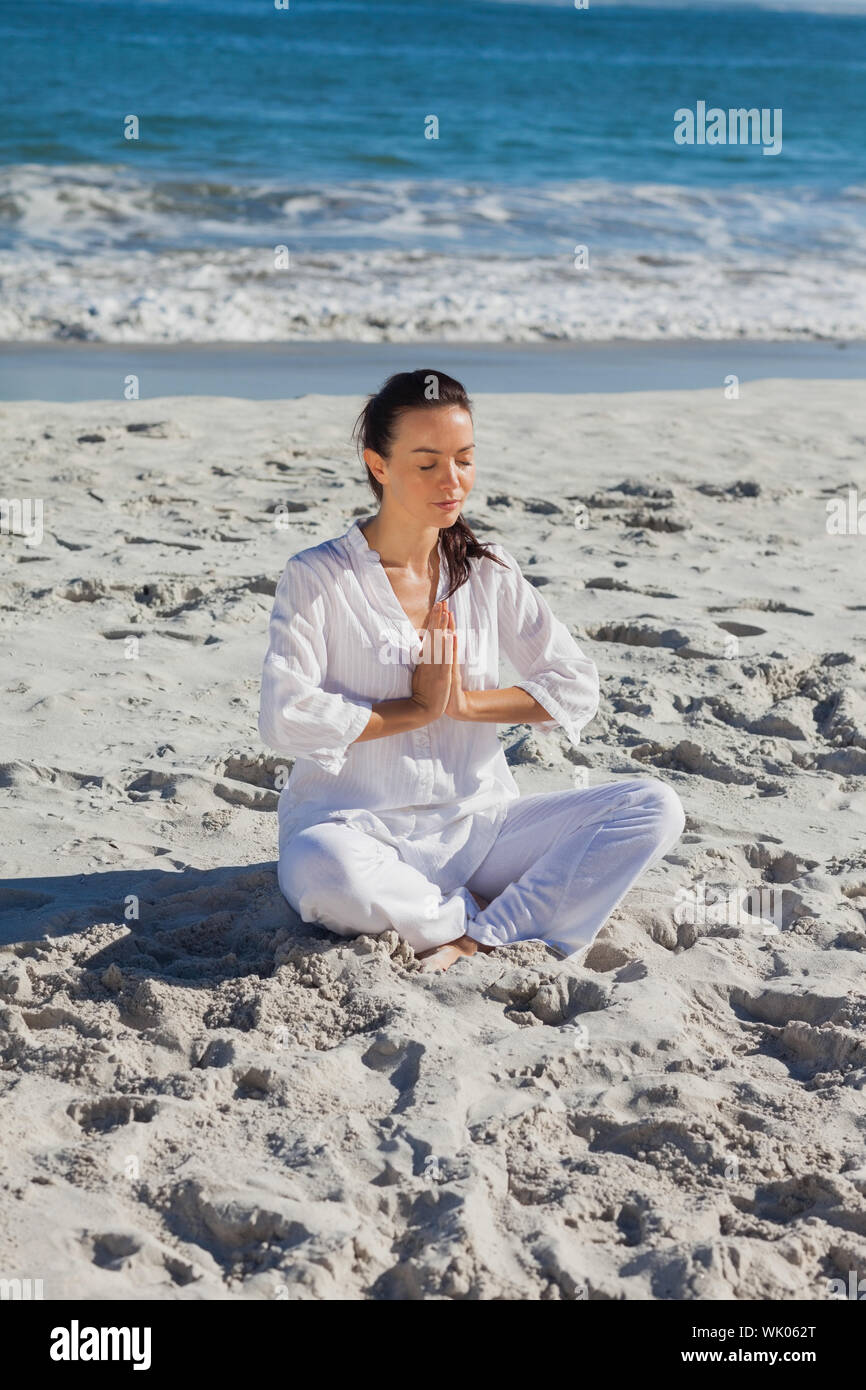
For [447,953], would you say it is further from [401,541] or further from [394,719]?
[401,541]

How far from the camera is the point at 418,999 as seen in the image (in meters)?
2.90

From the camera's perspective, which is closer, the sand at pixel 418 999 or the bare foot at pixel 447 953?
the sand at pixel 418 999

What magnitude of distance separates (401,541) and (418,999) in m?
1.02

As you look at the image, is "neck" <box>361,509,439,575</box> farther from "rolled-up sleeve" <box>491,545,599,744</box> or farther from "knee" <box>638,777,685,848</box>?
"knee" <box>638,777,685,848</box>

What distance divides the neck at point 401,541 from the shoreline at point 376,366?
5.97 meters

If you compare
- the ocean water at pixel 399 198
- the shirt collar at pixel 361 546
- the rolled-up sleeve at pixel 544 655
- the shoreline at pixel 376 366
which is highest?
the ocean water at pixel 399 198

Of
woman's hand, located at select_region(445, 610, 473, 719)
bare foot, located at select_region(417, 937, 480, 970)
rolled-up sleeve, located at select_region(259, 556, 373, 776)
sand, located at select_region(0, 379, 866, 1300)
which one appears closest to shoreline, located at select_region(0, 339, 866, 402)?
sand, located at select_region(0, 379, 866, 1300)

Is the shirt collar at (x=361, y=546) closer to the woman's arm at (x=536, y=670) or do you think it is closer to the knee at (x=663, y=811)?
the woman's arm at (x=536, y=670)

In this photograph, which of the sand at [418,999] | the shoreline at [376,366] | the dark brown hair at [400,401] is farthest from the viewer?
the shoreline at [376,366]

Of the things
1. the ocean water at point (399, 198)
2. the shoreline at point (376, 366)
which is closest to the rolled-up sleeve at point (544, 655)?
the shoreline at point (376, 366)

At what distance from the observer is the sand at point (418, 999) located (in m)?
2.21

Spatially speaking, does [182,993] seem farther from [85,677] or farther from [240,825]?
[85,677]

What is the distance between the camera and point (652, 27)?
163ft

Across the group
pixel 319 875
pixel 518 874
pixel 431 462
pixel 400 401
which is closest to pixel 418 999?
pixel 319 875
